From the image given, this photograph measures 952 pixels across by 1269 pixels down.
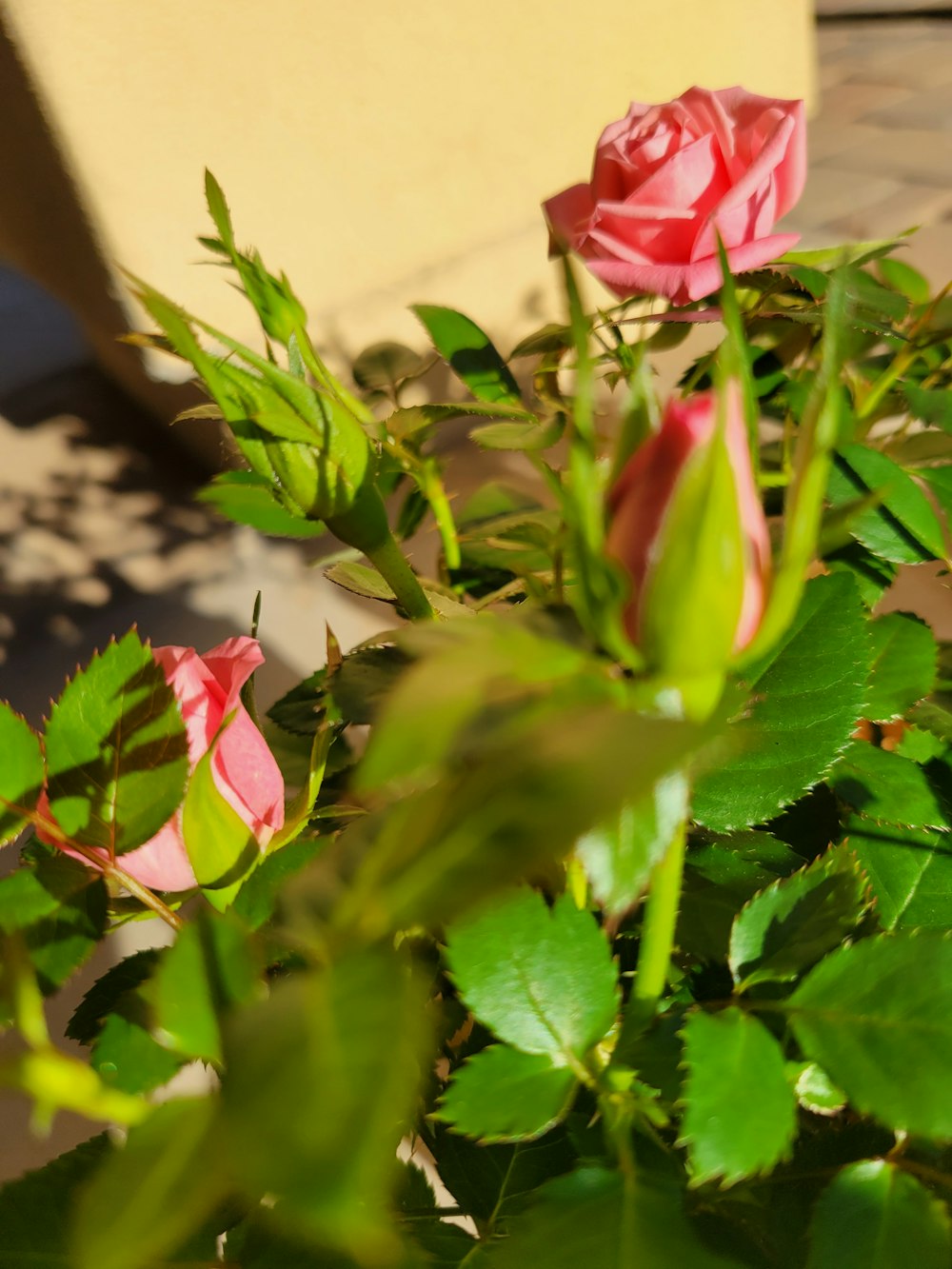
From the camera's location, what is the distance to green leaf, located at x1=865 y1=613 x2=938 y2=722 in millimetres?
282

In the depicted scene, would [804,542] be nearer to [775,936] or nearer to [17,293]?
[775,936]

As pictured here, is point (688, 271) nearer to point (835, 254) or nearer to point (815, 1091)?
point (835, 254)

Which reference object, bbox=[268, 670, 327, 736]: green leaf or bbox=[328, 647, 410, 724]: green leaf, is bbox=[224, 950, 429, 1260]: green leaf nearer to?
bbox=[328, 647, 410, 724]: green leaf

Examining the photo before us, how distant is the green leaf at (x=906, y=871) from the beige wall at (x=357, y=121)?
61cm

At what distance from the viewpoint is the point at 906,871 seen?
→ 25 centimetres

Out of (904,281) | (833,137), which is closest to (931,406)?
(904,281)

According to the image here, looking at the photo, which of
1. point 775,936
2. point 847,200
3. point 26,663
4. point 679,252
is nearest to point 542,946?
point 775,936

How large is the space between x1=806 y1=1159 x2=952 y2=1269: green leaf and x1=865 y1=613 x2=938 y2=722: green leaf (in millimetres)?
137

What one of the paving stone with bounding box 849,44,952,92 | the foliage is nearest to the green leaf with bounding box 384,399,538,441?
the foliage

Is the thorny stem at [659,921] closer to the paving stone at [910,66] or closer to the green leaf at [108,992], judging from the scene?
the green leaf at [108,992]

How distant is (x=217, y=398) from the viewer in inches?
6.8

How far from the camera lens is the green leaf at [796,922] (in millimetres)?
193

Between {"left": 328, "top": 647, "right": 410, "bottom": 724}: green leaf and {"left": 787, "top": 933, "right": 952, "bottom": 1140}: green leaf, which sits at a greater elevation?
{"left": 328, "top": 647, "right": 410, "bottom": 724}: green leaf

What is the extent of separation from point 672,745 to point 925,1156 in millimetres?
185
